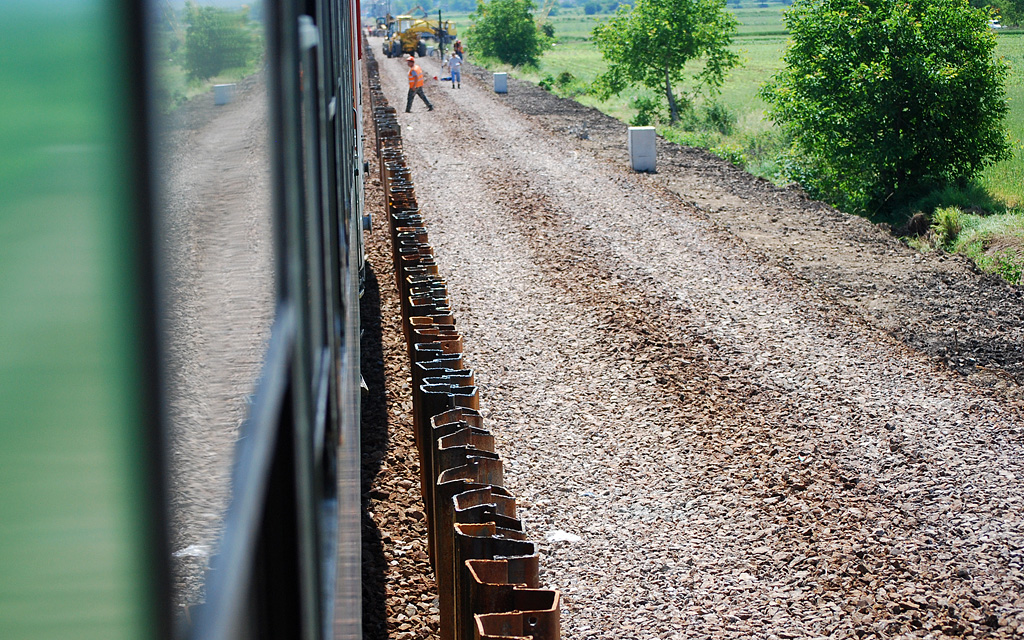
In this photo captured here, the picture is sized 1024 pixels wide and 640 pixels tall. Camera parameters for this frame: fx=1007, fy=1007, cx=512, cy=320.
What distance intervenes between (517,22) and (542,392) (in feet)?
149

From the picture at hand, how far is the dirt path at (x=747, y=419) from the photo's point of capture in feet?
16.0

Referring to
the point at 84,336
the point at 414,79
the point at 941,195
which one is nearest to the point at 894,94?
the point at 941,195

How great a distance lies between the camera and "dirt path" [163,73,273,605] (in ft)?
2.44

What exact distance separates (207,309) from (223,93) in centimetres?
25

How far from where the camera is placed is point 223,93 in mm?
998

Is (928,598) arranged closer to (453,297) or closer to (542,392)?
(542,392)

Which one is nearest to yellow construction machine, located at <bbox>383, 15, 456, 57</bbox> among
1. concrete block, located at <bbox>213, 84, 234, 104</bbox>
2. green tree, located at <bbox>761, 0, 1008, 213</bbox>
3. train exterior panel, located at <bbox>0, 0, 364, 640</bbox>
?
green tree, located at <bbox>761, 0, 1008, 213</bbox>

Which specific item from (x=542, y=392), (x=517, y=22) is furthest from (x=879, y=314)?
(x=517, y=22)

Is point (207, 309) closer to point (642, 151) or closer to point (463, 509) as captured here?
point (463, 509)

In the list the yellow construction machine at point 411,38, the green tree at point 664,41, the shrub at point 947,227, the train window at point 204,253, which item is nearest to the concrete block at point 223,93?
the train window at point 204,253

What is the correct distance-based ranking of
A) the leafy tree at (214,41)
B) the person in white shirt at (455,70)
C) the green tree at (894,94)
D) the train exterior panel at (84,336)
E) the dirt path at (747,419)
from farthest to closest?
the person in white shirt at (455,70) → the green tree at (894,94) → the dirt path at (747,419) → the leafy tree at (214,41) → the train exterior panel at (84,336)

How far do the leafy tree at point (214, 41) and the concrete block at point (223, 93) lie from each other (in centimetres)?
2

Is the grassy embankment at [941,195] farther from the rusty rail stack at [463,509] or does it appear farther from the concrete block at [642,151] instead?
the rusty rail stack at [463,509]

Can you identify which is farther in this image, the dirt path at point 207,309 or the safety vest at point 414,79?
the safety vest at point 414,79
